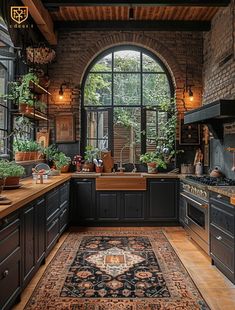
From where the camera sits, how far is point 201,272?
377 cm

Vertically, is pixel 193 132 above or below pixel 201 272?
above

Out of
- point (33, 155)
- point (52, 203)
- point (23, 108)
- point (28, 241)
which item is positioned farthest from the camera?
point (33, 155)

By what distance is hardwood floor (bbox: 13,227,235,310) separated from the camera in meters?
3.02

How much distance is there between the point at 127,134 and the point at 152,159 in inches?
30.2

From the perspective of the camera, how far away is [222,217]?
139 inches

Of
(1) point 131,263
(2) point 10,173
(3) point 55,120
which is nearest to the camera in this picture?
(2) point 10,173

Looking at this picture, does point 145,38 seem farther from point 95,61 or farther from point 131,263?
point 131,263

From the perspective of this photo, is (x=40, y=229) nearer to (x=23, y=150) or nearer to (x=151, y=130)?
(x=23, y=150)

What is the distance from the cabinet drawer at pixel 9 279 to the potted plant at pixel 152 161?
3.88m

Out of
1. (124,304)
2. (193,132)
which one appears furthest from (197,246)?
(193,132)

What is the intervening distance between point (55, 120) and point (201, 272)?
408 centimetres

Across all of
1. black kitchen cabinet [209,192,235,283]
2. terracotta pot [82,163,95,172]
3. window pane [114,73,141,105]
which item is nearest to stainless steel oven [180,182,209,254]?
black kitchen cabinet [209,192,235,283]

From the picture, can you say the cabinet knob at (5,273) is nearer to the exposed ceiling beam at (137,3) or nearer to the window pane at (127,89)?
the exposed ceiling beam at (137,3)

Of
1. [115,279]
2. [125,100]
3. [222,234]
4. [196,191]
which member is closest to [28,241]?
[115,279]
